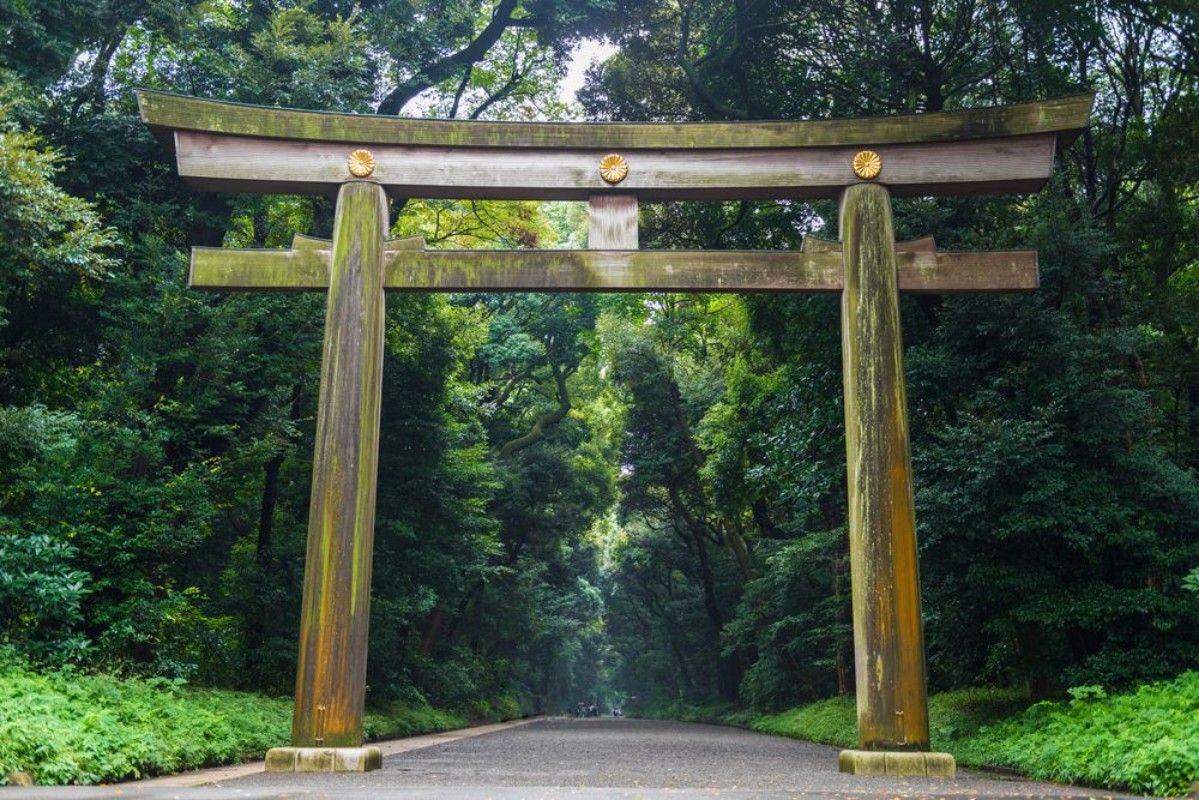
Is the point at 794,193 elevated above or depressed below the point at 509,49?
below

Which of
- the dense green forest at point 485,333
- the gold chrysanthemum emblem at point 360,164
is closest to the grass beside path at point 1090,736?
the dense green forest at point 485,333

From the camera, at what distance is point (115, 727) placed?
8.23 meters

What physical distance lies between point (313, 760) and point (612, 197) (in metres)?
5.59

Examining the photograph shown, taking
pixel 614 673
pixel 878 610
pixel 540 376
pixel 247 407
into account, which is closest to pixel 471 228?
pixel 247 407

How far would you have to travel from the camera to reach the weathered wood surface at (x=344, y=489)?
8.00m

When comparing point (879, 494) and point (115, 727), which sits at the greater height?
point (879, 494)

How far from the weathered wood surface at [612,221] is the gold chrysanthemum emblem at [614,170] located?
16 centimetres

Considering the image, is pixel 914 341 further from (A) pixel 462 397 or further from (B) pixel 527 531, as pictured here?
(B) pixel 527 531

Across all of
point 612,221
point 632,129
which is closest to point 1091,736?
point 612,221

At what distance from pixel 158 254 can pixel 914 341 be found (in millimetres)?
11095

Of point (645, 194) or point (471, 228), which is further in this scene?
point (471, 228)

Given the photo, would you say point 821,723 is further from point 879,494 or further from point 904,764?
point 879,494

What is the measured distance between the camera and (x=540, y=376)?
31.7 meters

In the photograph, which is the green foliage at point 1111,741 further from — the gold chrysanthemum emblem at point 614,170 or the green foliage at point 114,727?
the green foliage at point 114,727
